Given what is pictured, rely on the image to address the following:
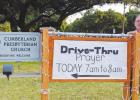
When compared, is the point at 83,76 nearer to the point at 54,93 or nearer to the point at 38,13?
the point at 54,93

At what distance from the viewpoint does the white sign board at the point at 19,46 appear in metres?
8.55

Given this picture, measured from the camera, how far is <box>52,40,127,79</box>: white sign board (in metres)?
7.82

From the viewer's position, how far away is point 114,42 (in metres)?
8.11

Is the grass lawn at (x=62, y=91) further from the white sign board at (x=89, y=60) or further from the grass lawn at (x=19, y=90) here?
the white sign board at (x=89, y=60)

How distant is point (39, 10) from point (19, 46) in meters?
36.1

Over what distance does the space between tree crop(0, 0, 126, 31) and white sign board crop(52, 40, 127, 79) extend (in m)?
33.0

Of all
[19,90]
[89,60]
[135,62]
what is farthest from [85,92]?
[89,60]

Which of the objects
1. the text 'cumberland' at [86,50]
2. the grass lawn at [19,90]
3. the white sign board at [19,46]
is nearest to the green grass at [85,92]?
the grass lawn at [19,90]

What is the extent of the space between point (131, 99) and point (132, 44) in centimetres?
96

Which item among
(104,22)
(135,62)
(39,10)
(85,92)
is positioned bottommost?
(85,92)

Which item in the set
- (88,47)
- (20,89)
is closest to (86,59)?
(88,47)

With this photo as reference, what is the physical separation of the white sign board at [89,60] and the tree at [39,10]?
3295 cm

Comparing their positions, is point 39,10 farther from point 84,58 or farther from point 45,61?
point 45,61

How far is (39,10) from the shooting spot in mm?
44469
